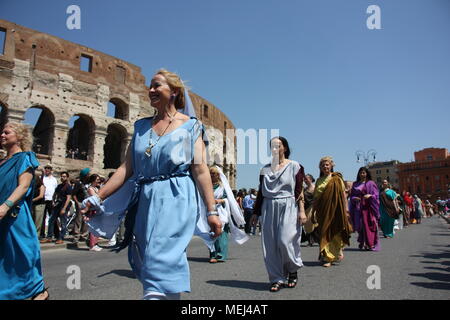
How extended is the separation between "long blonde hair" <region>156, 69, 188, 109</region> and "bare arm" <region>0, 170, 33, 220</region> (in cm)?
195

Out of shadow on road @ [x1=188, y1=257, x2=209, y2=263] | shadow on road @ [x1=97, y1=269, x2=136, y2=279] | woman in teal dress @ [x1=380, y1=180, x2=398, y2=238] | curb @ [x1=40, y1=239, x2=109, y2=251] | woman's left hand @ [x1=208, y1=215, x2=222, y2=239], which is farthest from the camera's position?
woman in teal dress @ [x1=380, y1=180, x2=398, y2=238]

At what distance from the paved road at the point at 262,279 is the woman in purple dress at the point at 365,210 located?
3.58 ft

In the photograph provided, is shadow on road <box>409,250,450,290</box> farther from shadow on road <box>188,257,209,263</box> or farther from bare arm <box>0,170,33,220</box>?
bare arm <box>0,170,33,220</box>

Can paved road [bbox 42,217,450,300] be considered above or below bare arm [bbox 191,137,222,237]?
below

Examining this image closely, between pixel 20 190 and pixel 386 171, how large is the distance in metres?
114

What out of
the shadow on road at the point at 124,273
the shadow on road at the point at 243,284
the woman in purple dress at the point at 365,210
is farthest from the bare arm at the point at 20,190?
the woman in purple dress at the point at 365,210

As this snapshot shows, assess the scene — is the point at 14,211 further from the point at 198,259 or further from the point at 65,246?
the point at 65,246

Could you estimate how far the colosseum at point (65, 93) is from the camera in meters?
21.4

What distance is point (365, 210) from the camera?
30.5ft

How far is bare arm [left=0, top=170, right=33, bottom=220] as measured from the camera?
3.33 metres

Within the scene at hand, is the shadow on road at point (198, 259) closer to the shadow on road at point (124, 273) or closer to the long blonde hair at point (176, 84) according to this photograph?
the shadow on road at point (124, 273)

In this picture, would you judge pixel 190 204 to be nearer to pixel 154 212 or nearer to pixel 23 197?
pixel 154 212

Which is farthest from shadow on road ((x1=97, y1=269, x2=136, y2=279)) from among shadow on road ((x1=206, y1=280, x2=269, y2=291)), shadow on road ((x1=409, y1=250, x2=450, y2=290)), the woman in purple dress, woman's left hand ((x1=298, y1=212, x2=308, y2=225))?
the woman in purple dress

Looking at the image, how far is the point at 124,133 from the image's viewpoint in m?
28.0
